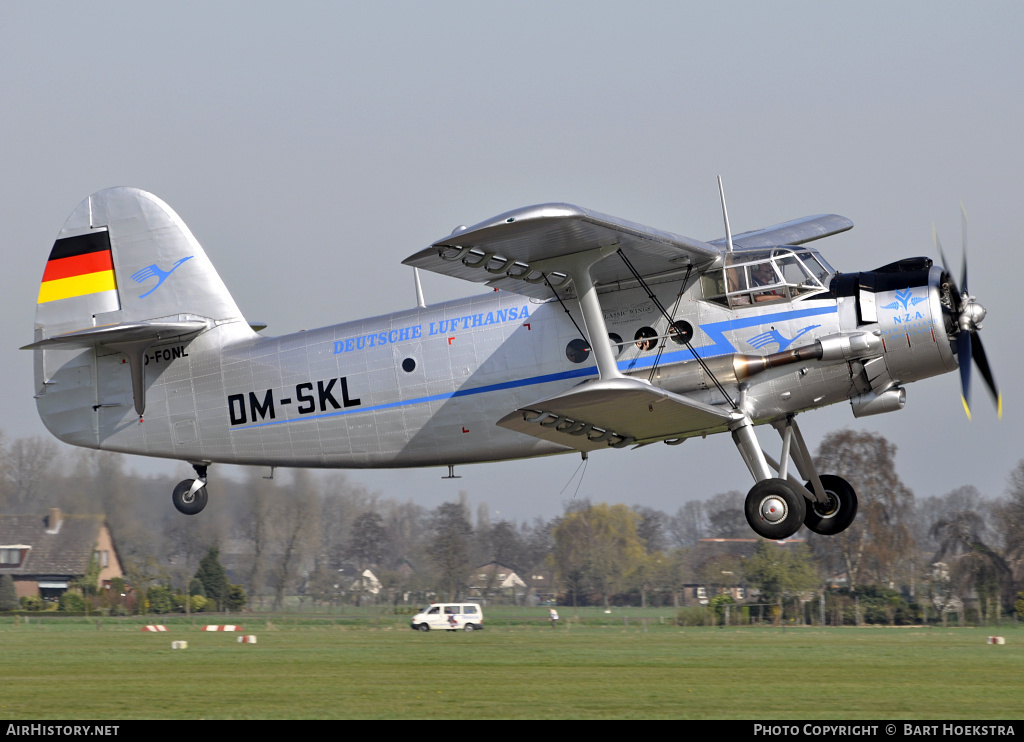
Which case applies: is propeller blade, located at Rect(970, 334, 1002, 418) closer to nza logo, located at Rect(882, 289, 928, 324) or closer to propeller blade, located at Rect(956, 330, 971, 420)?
propeller blade, located at Rect(956, 330, 971, 420)

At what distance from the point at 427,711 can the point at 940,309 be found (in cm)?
845

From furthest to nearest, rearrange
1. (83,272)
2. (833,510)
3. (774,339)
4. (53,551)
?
(53,551) → (83,272) → (833,510) → (774,339)

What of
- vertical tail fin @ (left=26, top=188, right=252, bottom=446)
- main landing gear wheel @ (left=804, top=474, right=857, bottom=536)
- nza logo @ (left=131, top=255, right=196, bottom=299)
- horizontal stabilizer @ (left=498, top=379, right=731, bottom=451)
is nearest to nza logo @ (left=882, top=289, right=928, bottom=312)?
horizontal stabilizer @ (left=498, top=379, right=731, bottom=451)

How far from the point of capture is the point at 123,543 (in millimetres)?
37719

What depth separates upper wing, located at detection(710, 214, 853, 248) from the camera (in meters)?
15.8

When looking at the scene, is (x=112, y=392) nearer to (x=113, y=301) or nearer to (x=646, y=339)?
(x=113, y=301)

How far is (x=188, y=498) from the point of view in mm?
16750

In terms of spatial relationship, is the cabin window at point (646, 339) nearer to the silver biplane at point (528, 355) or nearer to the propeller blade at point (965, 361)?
the silver biplane at point (528, 355)

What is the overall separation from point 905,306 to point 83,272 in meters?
12.3

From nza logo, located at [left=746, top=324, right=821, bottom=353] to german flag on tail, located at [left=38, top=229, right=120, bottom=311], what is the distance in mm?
9887

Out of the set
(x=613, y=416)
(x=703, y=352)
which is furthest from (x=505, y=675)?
(x=703, y=352)

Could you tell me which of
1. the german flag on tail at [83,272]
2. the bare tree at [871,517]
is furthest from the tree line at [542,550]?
the german flag on tail at [83,272]
